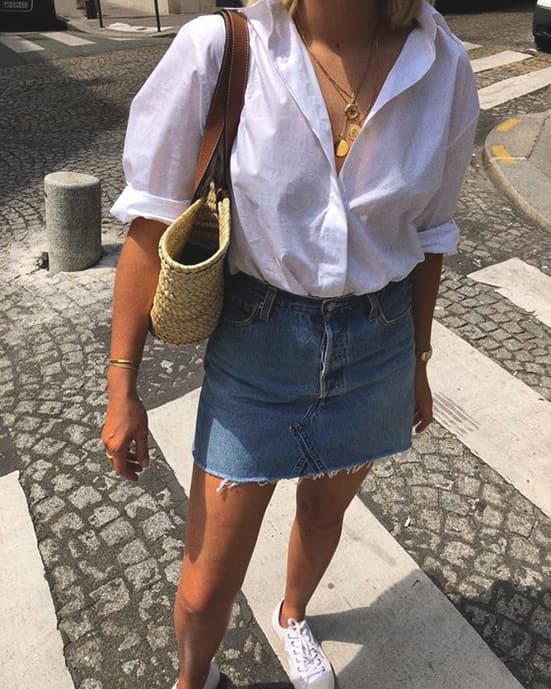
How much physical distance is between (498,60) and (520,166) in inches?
185

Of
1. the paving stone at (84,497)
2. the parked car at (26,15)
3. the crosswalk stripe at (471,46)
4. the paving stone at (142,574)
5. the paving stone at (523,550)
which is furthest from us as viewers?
the parked car at (26,15)

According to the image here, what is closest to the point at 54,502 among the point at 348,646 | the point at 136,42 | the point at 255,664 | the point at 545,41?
the point at 255,664

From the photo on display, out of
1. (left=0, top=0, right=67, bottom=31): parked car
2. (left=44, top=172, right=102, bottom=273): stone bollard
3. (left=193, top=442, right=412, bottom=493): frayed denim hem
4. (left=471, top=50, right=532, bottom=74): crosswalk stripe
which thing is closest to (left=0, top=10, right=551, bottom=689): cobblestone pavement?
(left=44, top=172, right=102, bottom=273): stone bollard

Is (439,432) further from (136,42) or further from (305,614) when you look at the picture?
(136,42)

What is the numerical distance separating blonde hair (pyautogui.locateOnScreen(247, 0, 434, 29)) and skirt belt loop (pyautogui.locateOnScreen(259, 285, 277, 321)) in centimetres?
55

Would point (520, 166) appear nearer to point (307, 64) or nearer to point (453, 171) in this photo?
point (453, 171)

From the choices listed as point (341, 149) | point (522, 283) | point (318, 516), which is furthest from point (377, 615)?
A: point (522, 283)

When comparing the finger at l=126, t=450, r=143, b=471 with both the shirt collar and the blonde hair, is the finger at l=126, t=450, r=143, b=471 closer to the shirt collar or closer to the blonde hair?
the shirt collar

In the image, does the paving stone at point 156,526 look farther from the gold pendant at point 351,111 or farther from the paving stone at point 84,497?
the gold pendant at point 351,111

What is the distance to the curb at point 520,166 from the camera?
5.12 m

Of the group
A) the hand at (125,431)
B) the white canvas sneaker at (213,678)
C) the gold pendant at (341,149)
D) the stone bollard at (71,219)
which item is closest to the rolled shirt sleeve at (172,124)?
the gold pendant at (341,149)

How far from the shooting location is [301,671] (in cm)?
206

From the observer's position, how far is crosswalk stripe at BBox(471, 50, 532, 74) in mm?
9203

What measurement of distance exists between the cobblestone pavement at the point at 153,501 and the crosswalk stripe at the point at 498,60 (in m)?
5.63
